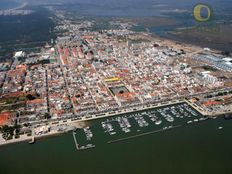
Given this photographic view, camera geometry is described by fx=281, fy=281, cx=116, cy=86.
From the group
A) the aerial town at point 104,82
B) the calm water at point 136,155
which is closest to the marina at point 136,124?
the calm water at point 136,155

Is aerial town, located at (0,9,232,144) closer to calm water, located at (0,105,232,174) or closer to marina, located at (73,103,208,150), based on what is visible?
marina, located at (73,103,208,150)

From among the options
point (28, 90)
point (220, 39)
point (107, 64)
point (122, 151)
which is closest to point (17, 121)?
point (28, 90)

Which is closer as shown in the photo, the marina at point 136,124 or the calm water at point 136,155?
the calm water at point 136,155

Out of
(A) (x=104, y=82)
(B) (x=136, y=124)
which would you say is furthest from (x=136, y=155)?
(A) (x=104, y=82)

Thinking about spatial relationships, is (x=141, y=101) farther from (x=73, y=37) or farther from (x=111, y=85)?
(x=73, y=37)

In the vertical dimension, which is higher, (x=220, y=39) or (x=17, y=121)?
(x=220, y=39)

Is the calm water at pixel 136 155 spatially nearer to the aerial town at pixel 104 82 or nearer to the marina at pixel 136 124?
the marina at pixel 136 124
